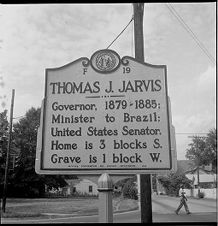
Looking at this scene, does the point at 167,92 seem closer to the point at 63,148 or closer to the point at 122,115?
the point at 122,115

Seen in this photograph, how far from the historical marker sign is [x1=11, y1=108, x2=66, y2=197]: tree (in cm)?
3921

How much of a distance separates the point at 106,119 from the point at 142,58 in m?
1.06

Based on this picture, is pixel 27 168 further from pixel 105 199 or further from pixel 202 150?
pixel 105 199

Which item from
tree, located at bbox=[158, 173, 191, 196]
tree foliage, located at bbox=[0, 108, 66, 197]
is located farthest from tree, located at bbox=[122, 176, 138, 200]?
tree, located at bbox=[158, 173, 191, 196]

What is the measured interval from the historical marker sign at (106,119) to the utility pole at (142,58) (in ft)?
2.52

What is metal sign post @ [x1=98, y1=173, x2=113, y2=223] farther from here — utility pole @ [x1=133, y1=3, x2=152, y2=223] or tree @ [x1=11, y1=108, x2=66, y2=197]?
tree @ [x1=11, y1=108, x2=66, y2=197]

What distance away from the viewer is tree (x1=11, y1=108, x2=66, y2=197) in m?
41.6

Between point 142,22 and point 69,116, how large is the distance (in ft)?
5.60

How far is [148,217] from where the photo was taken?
3.91m

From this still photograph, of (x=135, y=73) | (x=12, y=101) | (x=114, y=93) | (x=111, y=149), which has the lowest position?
(x=111, y=149)

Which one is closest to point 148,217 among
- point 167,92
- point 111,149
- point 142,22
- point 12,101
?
point 111,149

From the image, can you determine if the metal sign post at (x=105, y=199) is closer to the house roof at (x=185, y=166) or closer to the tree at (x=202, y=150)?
the tree at (x=202, y=150)

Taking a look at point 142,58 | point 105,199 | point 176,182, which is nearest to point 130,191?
point 176,182

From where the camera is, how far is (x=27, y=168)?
4159cm
